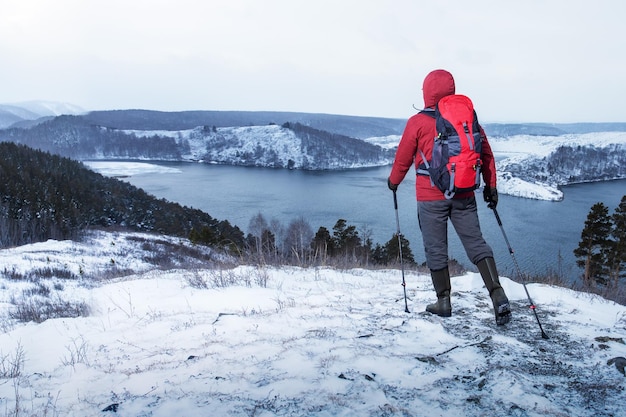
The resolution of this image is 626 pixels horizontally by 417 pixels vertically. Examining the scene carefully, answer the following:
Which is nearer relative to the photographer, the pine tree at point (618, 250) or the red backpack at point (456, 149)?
the red backpack at point (456, 149)

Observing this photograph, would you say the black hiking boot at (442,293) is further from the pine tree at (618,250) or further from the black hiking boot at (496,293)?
the pine tree at (618,250)

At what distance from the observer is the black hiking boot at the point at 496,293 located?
3.42 metres

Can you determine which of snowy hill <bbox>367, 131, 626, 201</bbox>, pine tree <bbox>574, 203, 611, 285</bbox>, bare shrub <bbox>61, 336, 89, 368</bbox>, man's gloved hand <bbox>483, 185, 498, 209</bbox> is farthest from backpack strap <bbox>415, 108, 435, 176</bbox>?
snowy hill <bbox>367, 131, 626, 201</bbox>

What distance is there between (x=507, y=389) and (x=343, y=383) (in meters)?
1.01

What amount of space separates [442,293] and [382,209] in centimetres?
5537

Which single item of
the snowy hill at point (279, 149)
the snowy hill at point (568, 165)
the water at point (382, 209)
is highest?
the snowy hill at point (279, 149)

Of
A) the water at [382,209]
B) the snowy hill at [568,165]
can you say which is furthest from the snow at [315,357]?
the snowy hill at [568,165]

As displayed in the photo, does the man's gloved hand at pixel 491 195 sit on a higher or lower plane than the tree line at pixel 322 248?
higher

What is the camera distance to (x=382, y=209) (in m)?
58.3

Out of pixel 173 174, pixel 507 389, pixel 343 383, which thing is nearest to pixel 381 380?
pixel 343 383

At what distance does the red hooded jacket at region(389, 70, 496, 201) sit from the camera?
349cm

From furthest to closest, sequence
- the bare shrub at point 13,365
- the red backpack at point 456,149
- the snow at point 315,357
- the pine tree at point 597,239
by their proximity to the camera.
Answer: the pine tree at point 597,239
the red backpack at point 456,149
the bare shrub at point 13,365
the snow at point 315,357

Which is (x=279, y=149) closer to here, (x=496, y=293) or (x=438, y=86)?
(x=438, y=86)

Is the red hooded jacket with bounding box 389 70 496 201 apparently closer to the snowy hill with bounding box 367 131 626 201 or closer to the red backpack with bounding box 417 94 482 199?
the red backpack with bounding box 417 94 482 199
